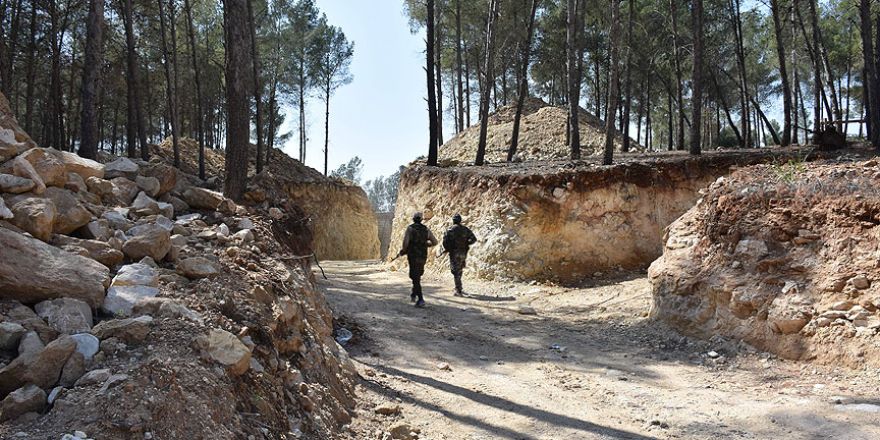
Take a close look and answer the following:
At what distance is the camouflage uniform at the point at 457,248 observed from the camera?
1150cm

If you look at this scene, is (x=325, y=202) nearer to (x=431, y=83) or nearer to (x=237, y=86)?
(x=431, y=83)

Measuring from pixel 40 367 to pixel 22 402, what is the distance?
21cm

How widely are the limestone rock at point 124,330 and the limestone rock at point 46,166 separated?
5.42 feet

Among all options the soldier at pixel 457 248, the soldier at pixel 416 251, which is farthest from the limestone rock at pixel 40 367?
the soldier at pixel 457 248

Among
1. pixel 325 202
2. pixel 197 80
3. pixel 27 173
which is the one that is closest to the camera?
pixel 27 173

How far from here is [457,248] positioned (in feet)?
37.9

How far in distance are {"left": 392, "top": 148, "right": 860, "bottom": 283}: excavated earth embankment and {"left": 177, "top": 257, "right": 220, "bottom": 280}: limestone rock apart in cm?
885

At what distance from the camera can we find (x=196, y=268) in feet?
13.5

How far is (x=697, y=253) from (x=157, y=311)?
6732 mm

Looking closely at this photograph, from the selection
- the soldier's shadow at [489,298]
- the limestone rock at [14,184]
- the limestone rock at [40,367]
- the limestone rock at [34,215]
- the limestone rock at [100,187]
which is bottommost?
the soldier's shadow at [489,298]

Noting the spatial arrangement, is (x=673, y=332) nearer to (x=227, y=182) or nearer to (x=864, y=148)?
(x=227, y=182)

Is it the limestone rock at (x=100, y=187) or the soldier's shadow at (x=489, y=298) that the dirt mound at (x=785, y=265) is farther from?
the limestone rock at (x=100, y=187)

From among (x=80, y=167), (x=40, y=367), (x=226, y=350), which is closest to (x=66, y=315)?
(x=40, y=367)

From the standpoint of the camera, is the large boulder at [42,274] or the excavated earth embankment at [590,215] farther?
the excavated earth embankment at [590,215]
